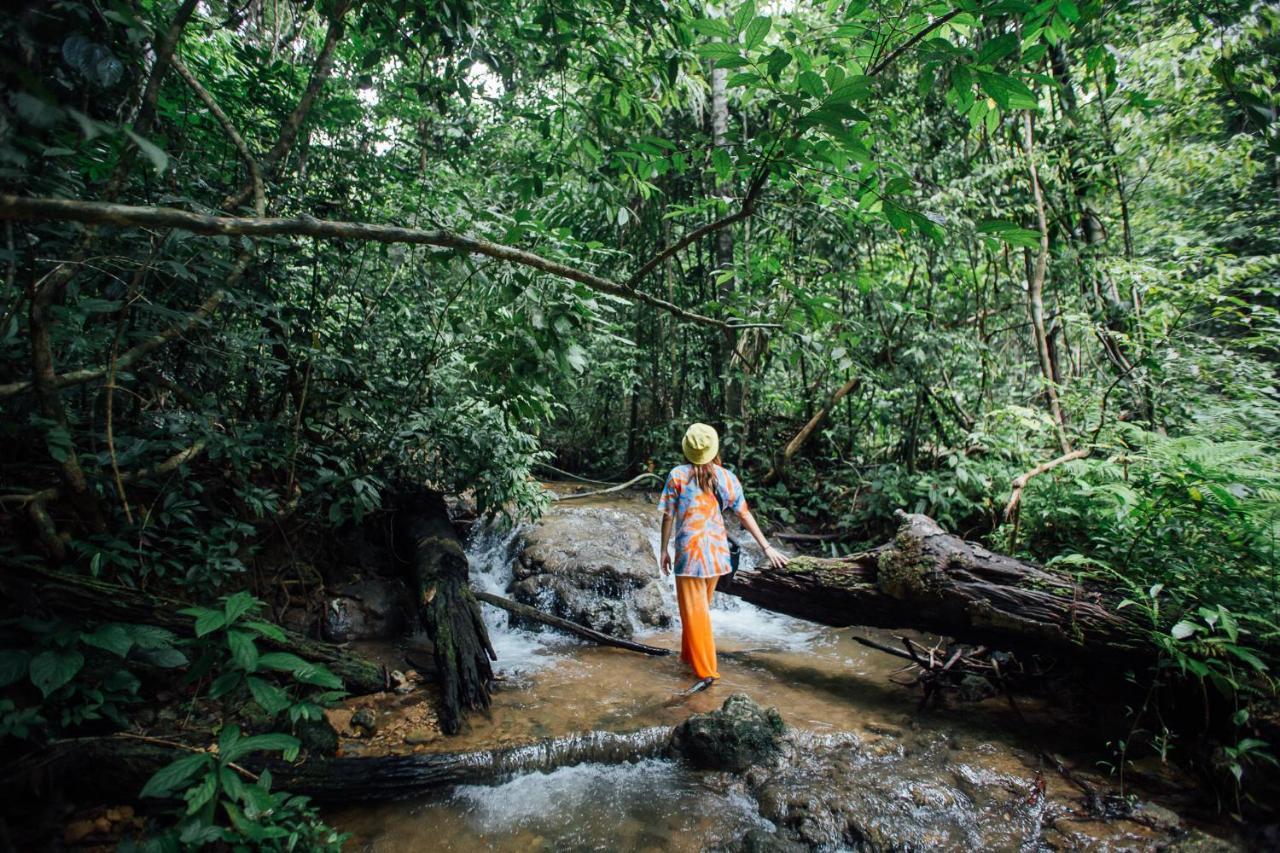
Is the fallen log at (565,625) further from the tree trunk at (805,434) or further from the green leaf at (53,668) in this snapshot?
the tree trunk at (805,434)

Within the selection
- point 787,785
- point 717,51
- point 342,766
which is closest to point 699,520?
point 787,785

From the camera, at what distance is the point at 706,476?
4.63m

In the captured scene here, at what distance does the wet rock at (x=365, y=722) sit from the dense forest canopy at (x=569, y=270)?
117 centimetres

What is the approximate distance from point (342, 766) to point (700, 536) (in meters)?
2.70

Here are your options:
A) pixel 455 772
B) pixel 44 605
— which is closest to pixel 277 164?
pixel 44 605

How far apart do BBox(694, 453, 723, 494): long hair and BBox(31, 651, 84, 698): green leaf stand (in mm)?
3597

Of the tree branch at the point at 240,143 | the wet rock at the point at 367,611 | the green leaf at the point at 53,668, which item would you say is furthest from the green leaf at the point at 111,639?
the wet rock at the point at 367,611

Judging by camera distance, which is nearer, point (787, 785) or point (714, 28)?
point (714, 28)

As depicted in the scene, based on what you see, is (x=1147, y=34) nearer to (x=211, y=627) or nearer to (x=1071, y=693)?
(x=1071, y=693)

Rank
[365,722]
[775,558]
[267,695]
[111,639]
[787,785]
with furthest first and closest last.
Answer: [775,558] < [365,722] < [787,785] < [111,639] < [267,695]

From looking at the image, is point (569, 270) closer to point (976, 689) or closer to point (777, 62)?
point (777, 62)

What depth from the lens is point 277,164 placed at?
3.64 metres

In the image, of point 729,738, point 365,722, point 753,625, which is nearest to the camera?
point 729,738

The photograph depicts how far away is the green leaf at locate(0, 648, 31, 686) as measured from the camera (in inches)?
84.4
